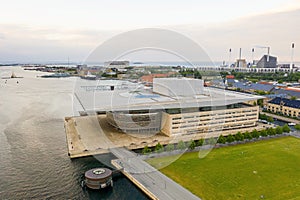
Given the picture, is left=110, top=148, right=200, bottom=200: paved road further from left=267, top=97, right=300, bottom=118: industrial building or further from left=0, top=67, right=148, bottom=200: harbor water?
left=267, top=97, right=300, bottom=118: industrial building

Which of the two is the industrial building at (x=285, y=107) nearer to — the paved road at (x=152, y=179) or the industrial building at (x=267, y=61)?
the paved road at (x=152, y=179)

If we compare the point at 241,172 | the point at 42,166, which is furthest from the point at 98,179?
the point at 241,172

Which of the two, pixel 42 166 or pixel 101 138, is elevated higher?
pixel 101 138

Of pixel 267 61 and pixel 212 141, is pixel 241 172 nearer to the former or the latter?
pixel 212 141

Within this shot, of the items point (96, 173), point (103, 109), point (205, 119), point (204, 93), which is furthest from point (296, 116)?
point (96, 173)

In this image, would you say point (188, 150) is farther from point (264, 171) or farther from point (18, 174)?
point (18, 174)

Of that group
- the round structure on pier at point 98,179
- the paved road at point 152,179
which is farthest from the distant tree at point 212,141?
the round structure on pier at point 98,179

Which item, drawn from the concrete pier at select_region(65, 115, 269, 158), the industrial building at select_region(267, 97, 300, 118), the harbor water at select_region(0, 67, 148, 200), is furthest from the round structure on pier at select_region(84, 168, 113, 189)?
the industrial building at select_region(267, 97, 300, 118)
